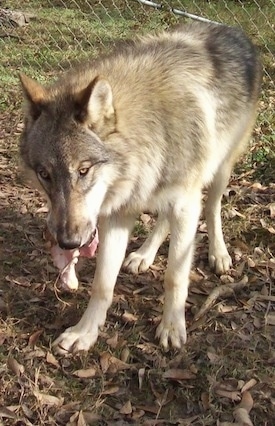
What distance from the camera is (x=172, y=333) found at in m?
3.64

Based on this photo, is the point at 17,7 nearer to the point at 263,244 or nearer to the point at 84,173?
the point at 263,244

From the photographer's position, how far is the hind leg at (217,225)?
4.32 metres

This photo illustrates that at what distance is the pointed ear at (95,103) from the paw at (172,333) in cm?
135

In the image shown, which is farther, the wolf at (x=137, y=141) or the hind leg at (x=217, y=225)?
the hind leg at (x=217, y=225)

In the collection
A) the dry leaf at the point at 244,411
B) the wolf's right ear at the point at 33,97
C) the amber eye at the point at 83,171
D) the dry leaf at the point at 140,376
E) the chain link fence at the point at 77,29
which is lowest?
the chain link fence at the point at 77,29

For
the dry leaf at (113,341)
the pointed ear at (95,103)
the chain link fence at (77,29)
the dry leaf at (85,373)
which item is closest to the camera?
the pointed ear at (95,103)

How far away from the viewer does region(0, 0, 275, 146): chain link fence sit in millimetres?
7750

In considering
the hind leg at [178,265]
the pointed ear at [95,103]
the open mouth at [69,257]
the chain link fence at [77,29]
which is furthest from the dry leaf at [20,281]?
the chain link fence at [77,29]

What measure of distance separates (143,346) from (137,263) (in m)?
0.85

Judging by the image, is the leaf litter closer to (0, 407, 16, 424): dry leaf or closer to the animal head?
(0, 407, 16, 424): dry leaf

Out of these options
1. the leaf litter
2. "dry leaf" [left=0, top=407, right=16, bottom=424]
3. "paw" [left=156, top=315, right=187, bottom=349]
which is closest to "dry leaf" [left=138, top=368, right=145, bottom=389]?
the leaf litter

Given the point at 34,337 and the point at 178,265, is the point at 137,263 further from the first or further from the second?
the point at 34,337

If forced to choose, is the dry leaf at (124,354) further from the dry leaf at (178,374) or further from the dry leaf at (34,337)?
the dry leaf at (34,337)

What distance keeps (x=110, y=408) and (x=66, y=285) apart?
1.00m
